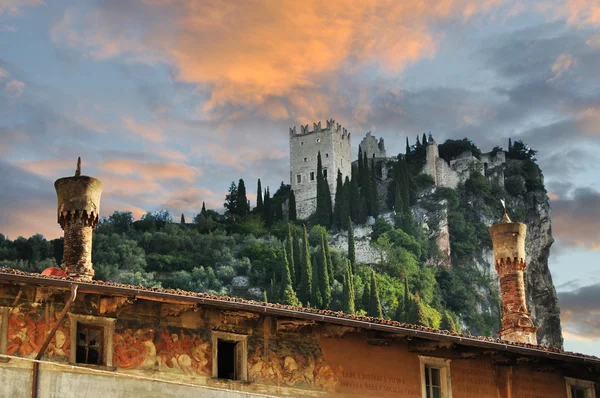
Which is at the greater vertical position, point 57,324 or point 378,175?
point 378,175

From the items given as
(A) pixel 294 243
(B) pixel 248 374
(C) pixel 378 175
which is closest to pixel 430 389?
(B) pixel 248 374

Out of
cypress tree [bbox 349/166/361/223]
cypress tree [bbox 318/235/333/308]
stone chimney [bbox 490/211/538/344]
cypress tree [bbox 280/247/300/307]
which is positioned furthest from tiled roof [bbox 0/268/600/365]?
cypress tree [bbox 349/166/361/223]

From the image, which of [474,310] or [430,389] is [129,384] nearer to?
[430,389]

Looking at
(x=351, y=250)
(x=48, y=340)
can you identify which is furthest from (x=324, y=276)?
(x=48, y=340)

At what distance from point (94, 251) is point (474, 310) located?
43518 mm

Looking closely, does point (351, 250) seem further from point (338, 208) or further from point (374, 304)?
point (374, 304)

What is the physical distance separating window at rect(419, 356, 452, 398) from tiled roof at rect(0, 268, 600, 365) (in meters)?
0.87

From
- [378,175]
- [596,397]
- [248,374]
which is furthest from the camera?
[378,175]

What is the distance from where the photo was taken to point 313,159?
13925 cm

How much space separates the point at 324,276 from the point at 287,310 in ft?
261

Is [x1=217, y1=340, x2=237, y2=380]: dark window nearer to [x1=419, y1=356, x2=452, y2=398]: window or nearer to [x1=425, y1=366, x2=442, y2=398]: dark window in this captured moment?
[x1=419, y1=356, x2=452, y2=398]: window

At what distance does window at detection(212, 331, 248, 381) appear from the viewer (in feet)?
67.8

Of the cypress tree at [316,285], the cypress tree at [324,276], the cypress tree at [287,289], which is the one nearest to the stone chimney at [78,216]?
the cypress tree at [287,289]

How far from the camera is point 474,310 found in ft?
397
